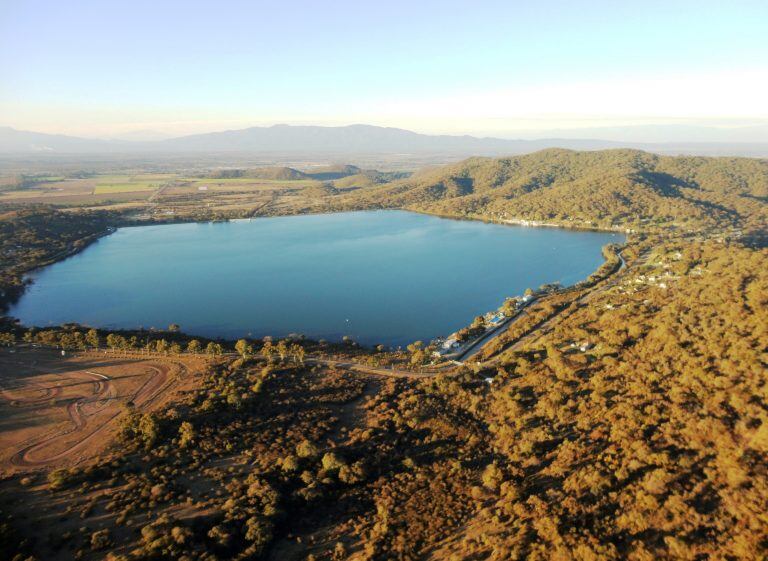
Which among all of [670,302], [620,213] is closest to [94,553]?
[670,302]

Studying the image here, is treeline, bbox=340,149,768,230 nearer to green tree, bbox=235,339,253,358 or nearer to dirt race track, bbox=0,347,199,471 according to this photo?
green tree, bbox=235,339,253,358

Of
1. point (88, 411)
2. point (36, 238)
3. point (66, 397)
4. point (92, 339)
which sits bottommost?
point (88, 411)

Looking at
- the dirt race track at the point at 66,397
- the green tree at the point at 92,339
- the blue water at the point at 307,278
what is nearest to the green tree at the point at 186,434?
the dirt race track at the point at 66,397

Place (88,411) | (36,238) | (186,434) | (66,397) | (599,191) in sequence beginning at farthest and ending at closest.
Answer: (599,191) < (36,238) < (66,397) < (88,411) < (186,434)

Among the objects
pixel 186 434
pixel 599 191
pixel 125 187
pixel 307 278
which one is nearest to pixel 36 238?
pixel 307 278

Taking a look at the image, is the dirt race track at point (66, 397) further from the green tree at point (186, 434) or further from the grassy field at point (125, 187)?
the grassy field at point (125, 187)

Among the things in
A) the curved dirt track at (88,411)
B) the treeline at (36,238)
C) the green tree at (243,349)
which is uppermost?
the treeline at (36,238)

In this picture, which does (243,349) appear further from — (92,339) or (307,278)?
(307,278)
